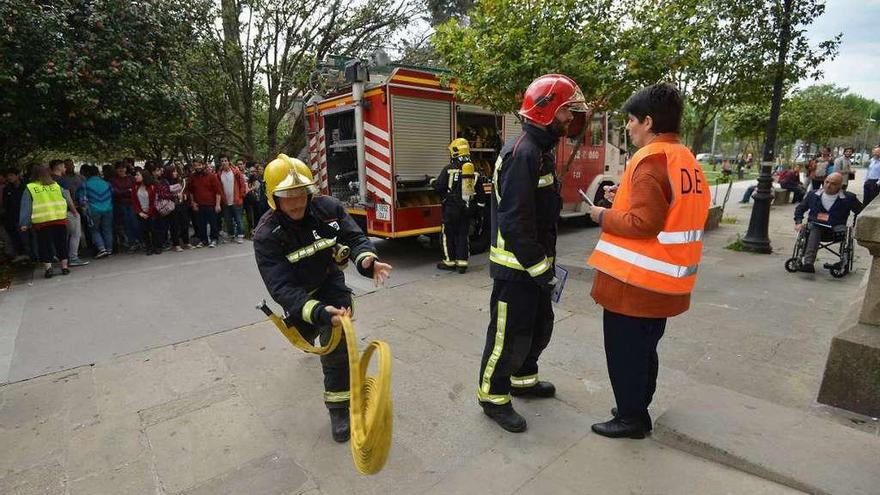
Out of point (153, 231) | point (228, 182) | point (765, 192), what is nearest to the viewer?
point (765, 192)

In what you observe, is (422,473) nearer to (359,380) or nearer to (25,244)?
(359,380)

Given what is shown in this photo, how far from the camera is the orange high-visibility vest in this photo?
2318 mm

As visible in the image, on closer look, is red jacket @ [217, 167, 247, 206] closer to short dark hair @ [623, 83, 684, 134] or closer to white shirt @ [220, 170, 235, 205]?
white shirt @ [220, 170, 235, 205]

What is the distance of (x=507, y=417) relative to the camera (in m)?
2.86

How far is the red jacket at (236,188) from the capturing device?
9141 mm

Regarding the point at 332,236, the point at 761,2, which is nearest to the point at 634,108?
the point at 332,236

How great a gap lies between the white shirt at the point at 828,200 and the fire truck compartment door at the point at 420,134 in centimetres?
532

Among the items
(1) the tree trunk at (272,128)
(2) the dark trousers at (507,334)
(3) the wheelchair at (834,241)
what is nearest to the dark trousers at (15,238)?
(1) the tree trunk at (272,128)

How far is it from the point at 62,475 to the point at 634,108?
3.72 m

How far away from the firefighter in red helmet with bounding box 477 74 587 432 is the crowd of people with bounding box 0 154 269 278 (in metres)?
7.18

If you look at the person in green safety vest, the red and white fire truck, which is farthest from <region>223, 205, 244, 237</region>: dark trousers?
the person in green safety vest

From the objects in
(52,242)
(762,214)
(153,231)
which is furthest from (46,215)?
(762,214)

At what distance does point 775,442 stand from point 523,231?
5.91ft

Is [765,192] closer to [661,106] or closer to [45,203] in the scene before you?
[661,106]
